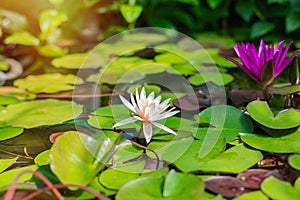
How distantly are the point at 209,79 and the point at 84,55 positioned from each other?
634 mm

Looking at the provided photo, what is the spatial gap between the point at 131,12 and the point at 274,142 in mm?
1131

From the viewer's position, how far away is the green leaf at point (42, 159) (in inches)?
35.8

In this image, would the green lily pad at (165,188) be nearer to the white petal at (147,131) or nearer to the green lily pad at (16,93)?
the white petal at (147,131)

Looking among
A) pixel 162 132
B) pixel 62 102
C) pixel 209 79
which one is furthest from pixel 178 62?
pixel 162 132

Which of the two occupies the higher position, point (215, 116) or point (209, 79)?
point (209, 79)

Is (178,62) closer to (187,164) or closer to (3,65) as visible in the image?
(3,65)

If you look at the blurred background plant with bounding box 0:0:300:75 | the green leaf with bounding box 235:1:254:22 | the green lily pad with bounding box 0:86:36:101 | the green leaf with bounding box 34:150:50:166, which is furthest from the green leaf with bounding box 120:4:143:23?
the green leaf with bounding box 34:150:50:166

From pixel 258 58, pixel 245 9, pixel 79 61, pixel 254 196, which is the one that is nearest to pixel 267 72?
pixel 258 58

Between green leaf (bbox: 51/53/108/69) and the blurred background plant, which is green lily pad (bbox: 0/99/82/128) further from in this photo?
the blurred background plant

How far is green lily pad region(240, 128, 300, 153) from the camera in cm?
90

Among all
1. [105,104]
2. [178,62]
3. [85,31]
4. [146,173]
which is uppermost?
[85,31]

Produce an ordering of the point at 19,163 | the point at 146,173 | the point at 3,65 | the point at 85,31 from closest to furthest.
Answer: the point at 146,173 < the point at 19,163 < the point at 3,65 < the point at 85,31

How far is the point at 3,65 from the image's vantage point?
1619 mm

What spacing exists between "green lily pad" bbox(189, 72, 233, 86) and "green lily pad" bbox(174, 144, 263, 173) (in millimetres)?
494
